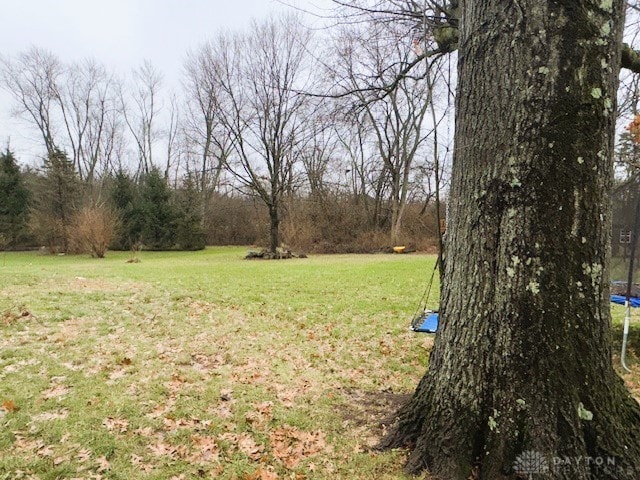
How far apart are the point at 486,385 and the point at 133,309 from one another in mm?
5165

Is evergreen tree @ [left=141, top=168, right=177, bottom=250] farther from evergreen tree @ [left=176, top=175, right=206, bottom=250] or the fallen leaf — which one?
the fallen leaf

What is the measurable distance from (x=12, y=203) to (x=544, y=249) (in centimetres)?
2823

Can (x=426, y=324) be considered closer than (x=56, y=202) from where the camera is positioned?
Yes

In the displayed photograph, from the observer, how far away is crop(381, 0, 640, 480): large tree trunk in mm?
1513

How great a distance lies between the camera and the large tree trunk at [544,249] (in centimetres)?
151

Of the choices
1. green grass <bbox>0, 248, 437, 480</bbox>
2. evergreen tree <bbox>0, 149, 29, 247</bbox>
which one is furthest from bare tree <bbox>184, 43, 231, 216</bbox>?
green grass <bbox>0, 248, 437, 480</bbox>

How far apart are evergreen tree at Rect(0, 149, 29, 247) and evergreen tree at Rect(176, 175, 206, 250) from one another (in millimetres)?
8782

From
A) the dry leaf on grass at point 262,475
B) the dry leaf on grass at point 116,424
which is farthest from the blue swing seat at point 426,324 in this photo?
the dry leaf on grass at point 116,424

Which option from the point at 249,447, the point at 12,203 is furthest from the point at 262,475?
the point at 12,203

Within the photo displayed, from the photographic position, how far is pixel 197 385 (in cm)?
295

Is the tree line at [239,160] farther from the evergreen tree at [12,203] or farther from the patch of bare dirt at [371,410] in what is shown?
the patch of bare dirt at [371,410]

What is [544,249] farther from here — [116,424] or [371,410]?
[116,424]

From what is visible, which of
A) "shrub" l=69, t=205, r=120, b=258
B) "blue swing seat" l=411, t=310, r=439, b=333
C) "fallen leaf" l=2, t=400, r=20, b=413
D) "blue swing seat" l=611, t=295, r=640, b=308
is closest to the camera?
"fallen leaf" l=2, t=400, r=20, b=413

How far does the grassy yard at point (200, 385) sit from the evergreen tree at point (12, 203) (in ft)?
68.1
